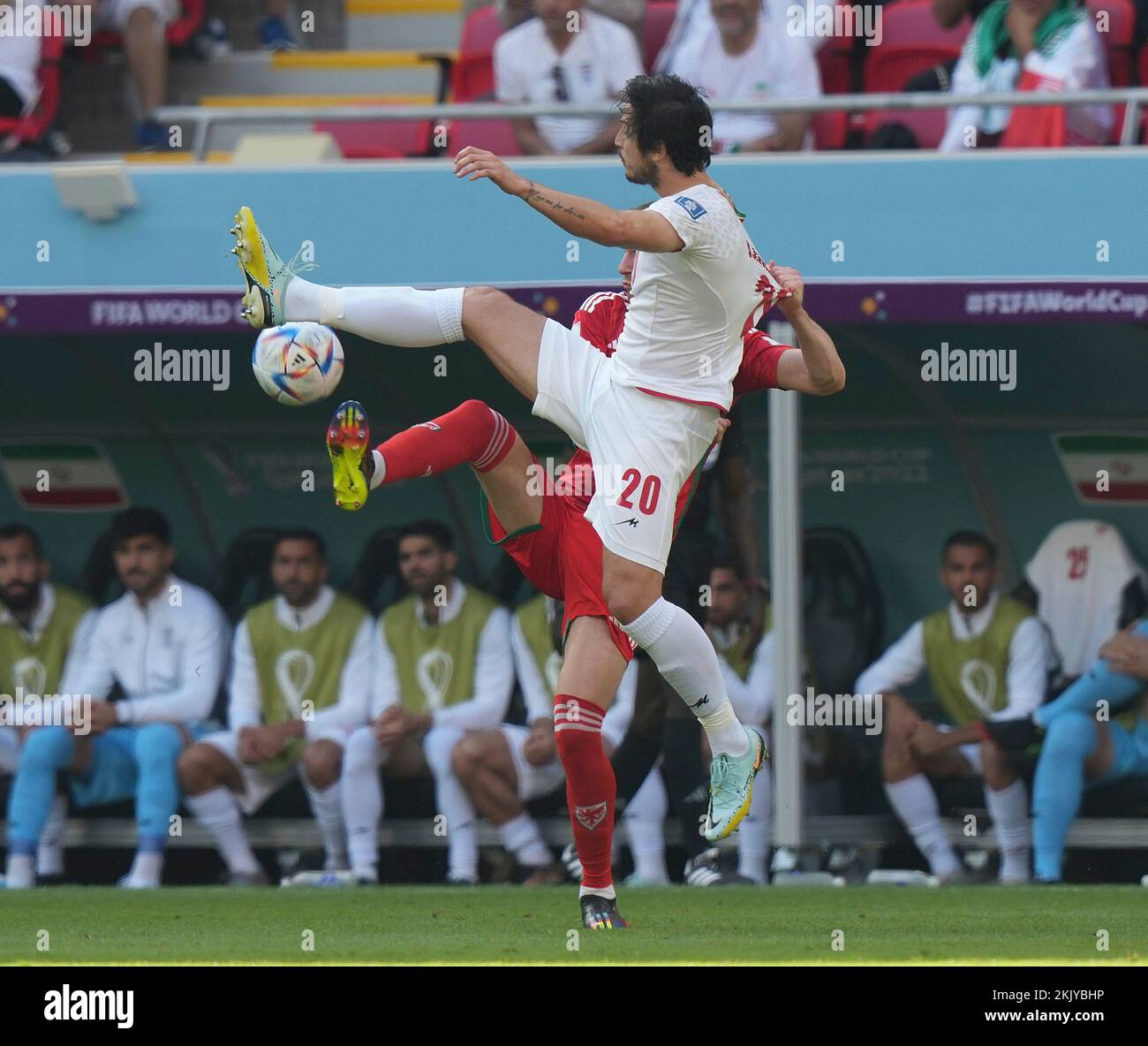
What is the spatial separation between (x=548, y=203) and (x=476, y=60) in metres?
4.64

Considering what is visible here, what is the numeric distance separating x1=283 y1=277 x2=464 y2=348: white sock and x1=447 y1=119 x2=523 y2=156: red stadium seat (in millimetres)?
3030

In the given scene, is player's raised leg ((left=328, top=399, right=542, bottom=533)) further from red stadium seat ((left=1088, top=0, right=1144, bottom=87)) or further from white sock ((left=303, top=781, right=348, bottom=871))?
red stadium seat ((left=1088, top=0, right=1144, bottom=87))

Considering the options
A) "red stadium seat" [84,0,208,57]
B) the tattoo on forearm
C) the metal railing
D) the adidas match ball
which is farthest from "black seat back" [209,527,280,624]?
the tattoo on forearm

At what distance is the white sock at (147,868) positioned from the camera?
8.39 m

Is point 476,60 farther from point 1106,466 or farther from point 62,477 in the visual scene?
point 1106,466

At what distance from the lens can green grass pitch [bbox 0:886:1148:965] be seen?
5363mm

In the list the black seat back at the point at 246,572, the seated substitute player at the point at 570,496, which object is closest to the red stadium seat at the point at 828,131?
the seated substitute player at the point at 570,496

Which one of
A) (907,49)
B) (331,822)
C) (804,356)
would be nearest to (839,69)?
(907,49)

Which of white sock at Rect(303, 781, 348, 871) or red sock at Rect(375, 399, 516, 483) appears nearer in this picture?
red sock at Rect(375, 399, 516, 483)

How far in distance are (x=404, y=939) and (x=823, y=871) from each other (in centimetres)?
300

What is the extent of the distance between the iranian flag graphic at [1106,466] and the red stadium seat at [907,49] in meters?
1.62

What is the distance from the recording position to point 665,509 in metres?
5.72

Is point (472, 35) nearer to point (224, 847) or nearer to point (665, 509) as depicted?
point (224, 847)

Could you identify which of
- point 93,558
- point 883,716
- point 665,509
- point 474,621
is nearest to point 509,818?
point 474,621
